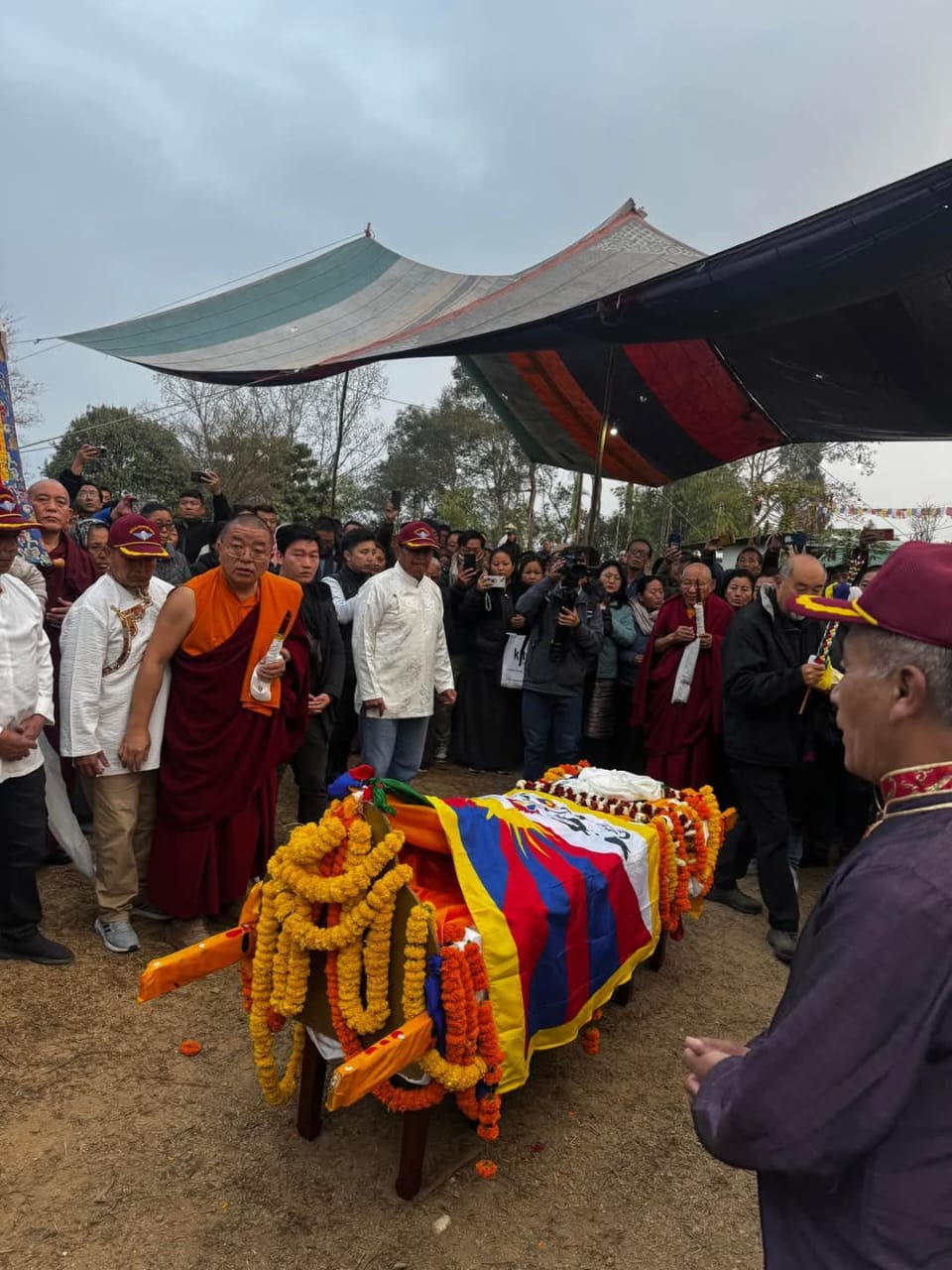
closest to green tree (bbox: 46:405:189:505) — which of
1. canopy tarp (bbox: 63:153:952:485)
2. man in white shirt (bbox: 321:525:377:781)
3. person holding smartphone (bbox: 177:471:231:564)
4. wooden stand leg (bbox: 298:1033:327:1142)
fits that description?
canopy tarp (bbox: 63:153:952:485)

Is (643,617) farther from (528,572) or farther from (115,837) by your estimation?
(115,837)

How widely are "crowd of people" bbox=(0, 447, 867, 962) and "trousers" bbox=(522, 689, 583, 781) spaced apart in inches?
0.8

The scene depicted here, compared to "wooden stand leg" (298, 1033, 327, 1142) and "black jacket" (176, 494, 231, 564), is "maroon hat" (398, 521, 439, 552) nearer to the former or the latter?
"black jacket" (176, 494, 231, 564)

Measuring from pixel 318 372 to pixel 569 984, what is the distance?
565 centimetres

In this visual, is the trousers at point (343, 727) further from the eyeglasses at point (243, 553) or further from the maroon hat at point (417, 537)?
the eyeglasses at point (243, 553)

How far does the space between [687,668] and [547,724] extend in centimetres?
117

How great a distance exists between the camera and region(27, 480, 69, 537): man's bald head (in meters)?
3.60

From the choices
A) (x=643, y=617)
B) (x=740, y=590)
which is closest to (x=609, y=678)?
(x=643, y=617)

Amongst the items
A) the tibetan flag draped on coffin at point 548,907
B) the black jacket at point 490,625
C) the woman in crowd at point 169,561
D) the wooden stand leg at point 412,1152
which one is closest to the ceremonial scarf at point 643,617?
the black jacket at point 490,625

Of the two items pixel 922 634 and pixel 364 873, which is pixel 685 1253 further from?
pixel 922 634

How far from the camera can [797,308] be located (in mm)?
4914

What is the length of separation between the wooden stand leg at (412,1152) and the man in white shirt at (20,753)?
1.61 m

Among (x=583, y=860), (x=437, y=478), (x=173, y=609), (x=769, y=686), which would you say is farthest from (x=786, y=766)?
(x=437, y=478)

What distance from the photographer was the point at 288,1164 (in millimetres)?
1959
